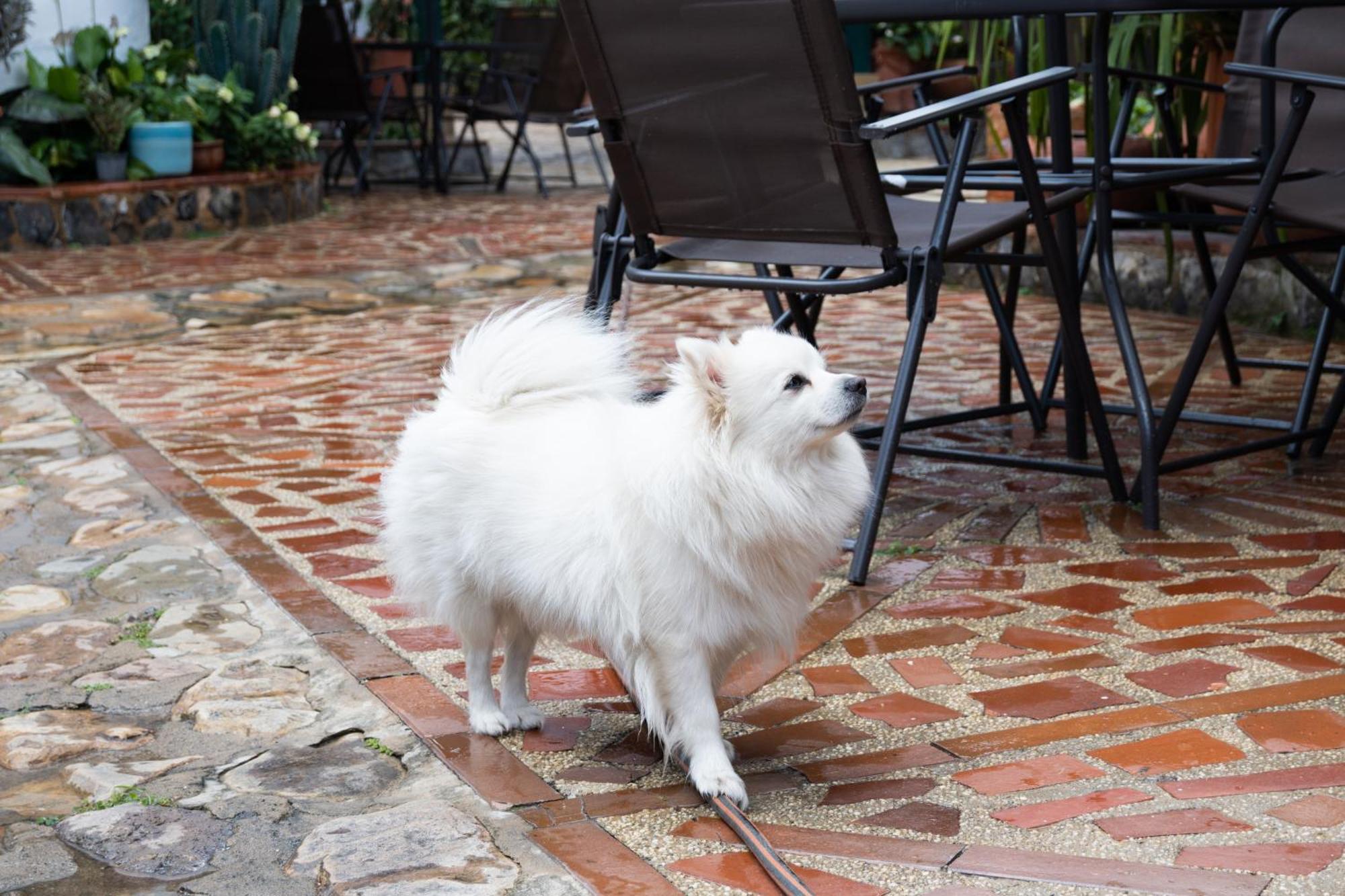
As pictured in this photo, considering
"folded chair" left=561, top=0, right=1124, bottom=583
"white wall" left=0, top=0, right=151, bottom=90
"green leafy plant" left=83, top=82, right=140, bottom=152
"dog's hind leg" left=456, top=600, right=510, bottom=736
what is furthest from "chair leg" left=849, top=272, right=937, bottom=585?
"white wall" left=0, top=0, right=151, bottom=90

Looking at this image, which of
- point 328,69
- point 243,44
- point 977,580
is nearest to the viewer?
point 977,580

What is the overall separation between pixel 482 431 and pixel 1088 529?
156 centimetres

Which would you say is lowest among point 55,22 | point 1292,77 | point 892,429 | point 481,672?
point 481,672

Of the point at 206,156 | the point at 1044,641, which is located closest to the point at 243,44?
the point at 206,156

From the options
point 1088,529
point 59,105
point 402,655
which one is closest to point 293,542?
point 402,655

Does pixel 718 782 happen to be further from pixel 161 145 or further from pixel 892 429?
pixel 161 145

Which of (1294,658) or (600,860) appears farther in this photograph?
(1294,658)

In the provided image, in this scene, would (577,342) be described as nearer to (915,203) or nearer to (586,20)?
(586,20)

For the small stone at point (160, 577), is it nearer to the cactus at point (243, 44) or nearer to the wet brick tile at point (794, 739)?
the wet brick tile at point (794, 739)

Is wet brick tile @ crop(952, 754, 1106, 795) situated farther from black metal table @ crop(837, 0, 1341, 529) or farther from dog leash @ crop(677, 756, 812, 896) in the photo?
black metal table @ crop(837, 0, 1341, 529)

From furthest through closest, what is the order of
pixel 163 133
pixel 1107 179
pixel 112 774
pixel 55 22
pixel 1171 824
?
pixel 55 22 < pixel 163 133 < pixel 1107 179 < pixel 112 774 < pixel 1171 824

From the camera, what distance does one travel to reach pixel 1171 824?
1.88 metres

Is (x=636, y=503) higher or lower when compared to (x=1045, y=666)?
higher

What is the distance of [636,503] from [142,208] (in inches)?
275
